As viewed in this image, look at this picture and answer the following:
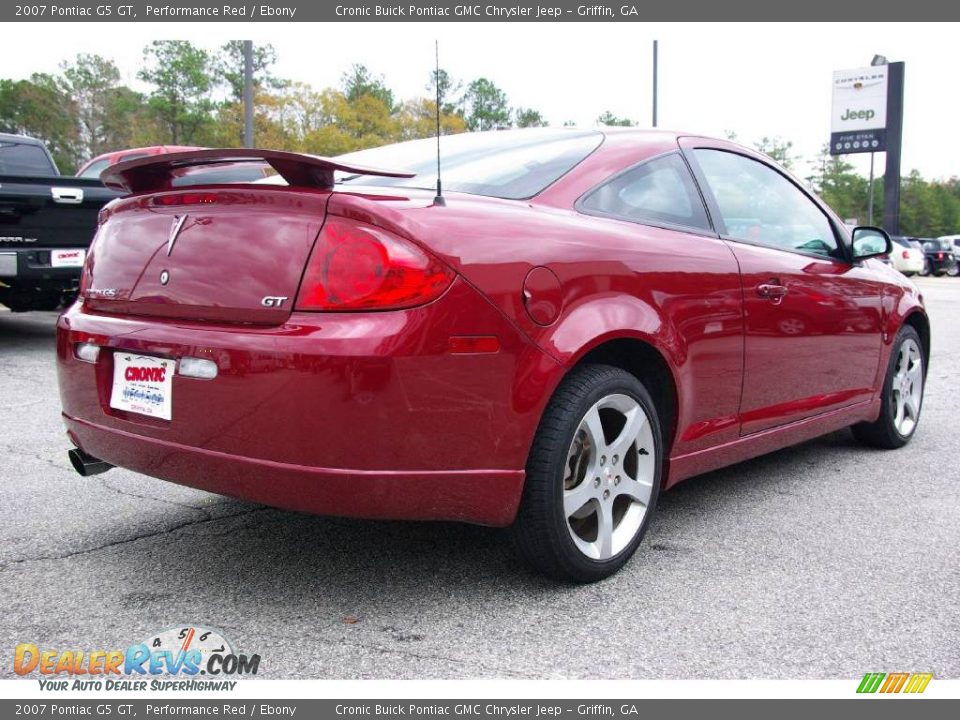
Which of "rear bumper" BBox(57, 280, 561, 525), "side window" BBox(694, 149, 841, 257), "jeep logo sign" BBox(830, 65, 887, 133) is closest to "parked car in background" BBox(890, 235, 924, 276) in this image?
"jeep logo sign" BBox(830, 65, 887, 133)

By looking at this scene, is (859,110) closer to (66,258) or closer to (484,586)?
(66,258)

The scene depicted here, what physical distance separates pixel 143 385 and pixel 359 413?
0.73 meters

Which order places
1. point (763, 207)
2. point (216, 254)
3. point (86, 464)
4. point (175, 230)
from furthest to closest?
point (763, 207), point (86, 464), point (175, 230), point (216, 254)

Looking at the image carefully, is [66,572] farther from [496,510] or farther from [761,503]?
[761,503]

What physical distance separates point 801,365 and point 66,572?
284 cm

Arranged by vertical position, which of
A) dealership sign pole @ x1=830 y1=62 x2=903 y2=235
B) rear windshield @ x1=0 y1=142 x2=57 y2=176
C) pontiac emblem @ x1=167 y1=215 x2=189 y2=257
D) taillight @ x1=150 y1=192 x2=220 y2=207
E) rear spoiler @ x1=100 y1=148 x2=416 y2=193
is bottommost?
pontiac emblem @ x1=167 y1=215 x2=189 y2=257

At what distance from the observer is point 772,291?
3492 mm

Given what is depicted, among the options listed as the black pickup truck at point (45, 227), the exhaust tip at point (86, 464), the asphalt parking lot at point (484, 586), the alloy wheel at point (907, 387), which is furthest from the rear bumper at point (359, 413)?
the black pickup truck at point (45, 227)

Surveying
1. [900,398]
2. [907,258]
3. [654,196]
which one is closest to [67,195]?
[654,196]

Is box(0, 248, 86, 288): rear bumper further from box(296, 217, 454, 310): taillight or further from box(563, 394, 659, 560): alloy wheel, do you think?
box(563, 394, 659, 560): alloy wheel

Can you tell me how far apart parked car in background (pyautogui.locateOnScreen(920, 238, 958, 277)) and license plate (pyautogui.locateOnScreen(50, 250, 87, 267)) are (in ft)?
120

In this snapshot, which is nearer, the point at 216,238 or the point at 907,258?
the point at 216,238

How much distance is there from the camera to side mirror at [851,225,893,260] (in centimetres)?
423

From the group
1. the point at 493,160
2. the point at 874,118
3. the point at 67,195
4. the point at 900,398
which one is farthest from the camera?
the point at 874,118
